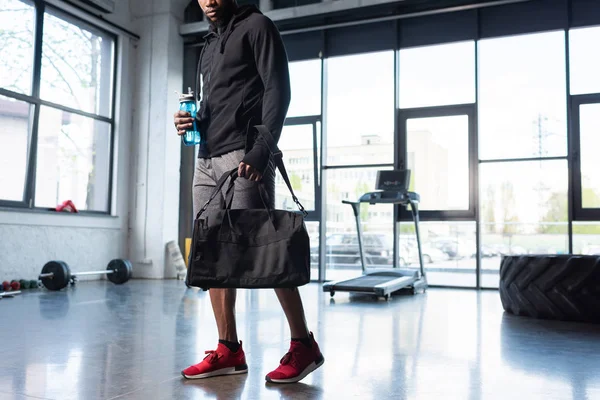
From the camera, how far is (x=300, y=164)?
750 centimetres

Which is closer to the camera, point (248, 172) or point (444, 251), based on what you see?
point (248, 172)

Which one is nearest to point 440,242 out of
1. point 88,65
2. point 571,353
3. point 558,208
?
point 558,208

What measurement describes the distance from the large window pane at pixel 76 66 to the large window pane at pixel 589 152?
586cm

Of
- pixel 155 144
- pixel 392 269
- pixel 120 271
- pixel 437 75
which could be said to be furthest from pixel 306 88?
pixel 120 271

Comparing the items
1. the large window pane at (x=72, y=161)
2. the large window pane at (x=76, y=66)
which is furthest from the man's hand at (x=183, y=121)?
the large window pane at (x=76, y=66)

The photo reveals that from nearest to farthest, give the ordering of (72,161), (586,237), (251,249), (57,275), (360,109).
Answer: (251,249) < (57,275) < (586,237) < (72,161) < (360,109)

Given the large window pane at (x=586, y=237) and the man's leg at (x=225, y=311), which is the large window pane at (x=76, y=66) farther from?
the large window pane at (x=586, y=237)

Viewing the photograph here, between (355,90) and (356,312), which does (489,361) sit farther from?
(355,90)

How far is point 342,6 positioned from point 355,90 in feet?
3.46

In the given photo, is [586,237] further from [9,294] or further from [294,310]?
[9,294]

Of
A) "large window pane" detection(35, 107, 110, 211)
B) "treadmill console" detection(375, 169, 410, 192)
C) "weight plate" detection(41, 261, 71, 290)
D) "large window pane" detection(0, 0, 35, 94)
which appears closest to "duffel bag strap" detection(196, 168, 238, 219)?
"weight plate" detection(41, 261, 71, 290)

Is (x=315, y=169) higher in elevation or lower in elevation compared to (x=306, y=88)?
lower

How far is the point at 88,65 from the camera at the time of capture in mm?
7203

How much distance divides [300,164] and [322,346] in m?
4.93
